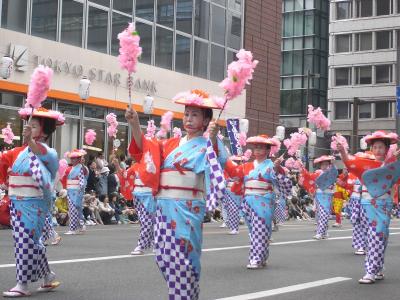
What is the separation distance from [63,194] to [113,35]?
8.23 metres

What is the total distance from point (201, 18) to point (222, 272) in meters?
19.9

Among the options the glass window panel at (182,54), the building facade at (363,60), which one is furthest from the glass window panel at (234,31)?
the building facade at (363,60)

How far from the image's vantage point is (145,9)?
2569 centimetres

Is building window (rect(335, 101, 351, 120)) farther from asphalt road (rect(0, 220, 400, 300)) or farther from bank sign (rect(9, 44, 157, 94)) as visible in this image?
asphalt road (rect(0, 220, 400, 300))

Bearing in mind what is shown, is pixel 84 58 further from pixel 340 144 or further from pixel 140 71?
pixel 340 144

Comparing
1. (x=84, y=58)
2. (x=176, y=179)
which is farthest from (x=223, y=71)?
(x=176, y=179)

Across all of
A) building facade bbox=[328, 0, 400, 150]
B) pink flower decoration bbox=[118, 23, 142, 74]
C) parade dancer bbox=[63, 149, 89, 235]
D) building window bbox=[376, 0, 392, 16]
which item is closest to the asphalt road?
parade dancer bbox=[63, 149, 89, 235]

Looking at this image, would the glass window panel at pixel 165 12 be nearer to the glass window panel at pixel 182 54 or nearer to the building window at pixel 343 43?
the glass window panel at pixel 182 54

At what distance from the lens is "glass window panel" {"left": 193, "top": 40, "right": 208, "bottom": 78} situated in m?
28.3

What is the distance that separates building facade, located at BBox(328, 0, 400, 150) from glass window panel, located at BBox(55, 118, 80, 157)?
35.0 m

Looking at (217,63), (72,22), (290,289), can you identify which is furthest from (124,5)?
(290,289)

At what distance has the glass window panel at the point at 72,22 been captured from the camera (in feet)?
73.4

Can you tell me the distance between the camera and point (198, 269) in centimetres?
553

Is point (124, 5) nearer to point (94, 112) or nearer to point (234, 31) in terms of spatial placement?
point (94, 112)
